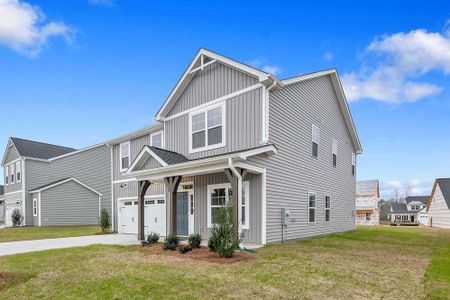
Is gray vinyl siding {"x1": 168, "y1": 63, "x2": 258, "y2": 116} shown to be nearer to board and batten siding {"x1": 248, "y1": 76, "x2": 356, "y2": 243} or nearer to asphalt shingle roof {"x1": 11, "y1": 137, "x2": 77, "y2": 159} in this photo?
board and batten siding {"x1": 248, "y1": 76, "x2": 356, "y2": 243}

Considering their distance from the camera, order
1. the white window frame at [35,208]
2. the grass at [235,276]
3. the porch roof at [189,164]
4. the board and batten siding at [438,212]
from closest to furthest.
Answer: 1. the grass at [235,276]
2. the porch roof at [189,164]
3. the white window frame at [35,208]
4. the board and batten siding at [438,212]

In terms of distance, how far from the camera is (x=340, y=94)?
18266mm

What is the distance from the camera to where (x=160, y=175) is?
13008 millimetres

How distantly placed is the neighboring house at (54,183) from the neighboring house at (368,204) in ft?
116

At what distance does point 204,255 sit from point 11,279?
185 inches

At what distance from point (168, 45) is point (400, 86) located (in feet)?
51.1

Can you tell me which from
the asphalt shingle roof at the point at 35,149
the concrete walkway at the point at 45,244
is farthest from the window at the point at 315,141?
the asphalt shingle roof at the point at 35,149

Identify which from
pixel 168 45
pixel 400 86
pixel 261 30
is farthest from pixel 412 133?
pixel 168 45

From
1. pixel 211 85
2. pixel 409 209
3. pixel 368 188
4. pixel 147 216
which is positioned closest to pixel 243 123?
pixel 211 85

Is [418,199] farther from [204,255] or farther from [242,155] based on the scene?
[204,255]

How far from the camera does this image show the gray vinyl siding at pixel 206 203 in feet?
38.1

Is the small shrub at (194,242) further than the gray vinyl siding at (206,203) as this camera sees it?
No

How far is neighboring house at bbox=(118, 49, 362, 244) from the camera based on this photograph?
11.7 meters

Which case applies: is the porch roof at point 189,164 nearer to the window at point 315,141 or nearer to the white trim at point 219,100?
the white trim at point 219,100
